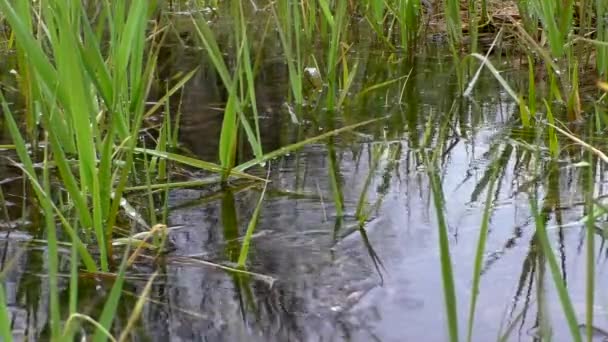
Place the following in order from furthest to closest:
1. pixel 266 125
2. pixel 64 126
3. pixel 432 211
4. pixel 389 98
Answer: pixel 389 98, pixel 266 125, pixel 64 126, pixel 432 211

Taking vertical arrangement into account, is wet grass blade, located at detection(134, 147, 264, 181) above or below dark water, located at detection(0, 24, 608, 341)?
above

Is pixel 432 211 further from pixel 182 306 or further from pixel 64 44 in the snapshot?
pixel 64 44

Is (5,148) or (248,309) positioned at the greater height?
(5,148)

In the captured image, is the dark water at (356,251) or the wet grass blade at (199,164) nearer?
the dark water at (356,251)

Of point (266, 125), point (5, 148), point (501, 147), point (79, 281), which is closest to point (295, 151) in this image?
point (266, 125)

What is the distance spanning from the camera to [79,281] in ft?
3.10

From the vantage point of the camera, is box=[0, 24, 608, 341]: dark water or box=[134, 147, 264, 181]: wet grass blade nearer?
box=[0, 24, 608, 341]: dark water

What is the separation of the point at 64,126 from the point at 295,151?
426mm

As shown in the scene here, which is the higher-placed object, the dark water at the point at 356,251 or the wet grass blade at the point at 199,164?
the wet grass blade at the point at 199,164

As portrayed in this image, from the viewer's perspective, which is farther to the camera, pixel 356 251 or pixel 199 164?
pixel 199 164

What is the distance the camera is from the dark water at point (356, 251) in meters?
0.84

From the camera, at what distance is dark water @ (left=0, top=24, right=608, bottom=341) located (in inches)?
33.1

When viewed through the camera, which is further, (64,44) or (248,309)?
(64,44)

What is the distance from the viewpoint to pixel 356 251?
1.03 m
